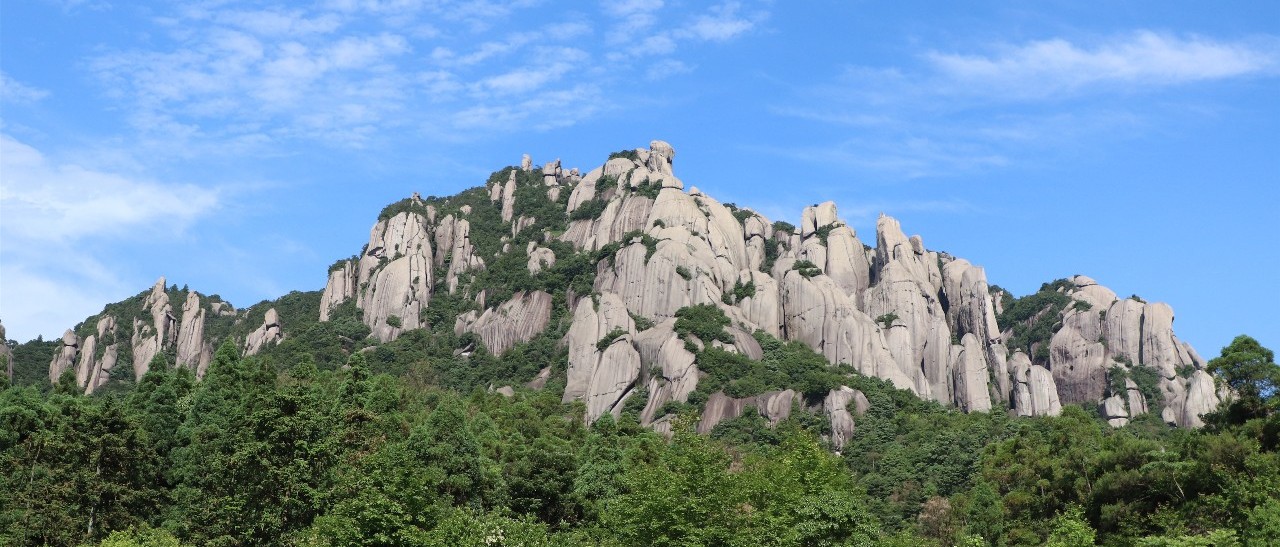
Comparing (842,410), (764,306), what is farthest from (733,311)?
(842,410)

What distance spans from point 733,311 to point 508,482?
61.8 metres

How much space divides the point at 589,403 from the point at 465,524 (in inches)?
2580

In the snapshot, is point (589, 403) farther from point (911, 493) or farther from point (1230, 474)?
point (1230, 474)

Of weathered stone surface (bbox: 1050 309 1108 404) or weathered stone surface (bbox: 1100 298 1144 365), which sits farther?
weathered stone surface (bbox: 1100 298 1144 365)

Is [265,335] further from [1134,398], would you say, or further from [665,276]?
[1134,398]

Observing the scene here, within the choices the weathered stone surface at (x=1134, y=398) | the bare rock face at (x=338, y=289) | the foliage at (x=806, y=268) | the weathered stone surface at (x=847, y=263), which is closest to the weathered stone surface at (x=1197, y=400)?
the weathered stone surface at (x=1134, y=398)

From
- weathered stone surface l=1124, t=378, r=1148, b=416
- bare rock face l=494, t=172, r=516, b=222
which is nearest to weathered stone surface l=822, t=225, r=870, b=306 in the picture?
weathered stone surface l=1124, t=378, r=1148, b=416

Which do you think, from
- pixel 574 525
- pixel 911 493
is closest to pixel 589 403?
pixel 911 493

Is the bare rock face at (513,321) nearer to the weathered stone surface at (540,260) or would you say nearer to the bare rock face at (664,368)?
the weathered stone surface at (540,260)

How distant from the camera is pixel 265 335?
148m

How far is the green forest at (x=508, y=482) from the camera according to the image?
153 ft

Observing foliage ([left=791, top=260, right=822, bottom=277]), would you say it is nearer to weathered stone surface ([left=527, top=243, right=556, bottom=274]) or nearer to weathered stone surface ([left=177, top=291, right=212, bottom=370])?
weathered stone surface ([left=527, top=243, right=556, bottom=274])

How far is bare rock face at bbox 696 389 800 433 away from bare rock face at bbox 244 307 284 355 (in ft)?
187

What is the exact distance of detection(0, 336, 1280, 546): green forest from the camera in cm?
4666
